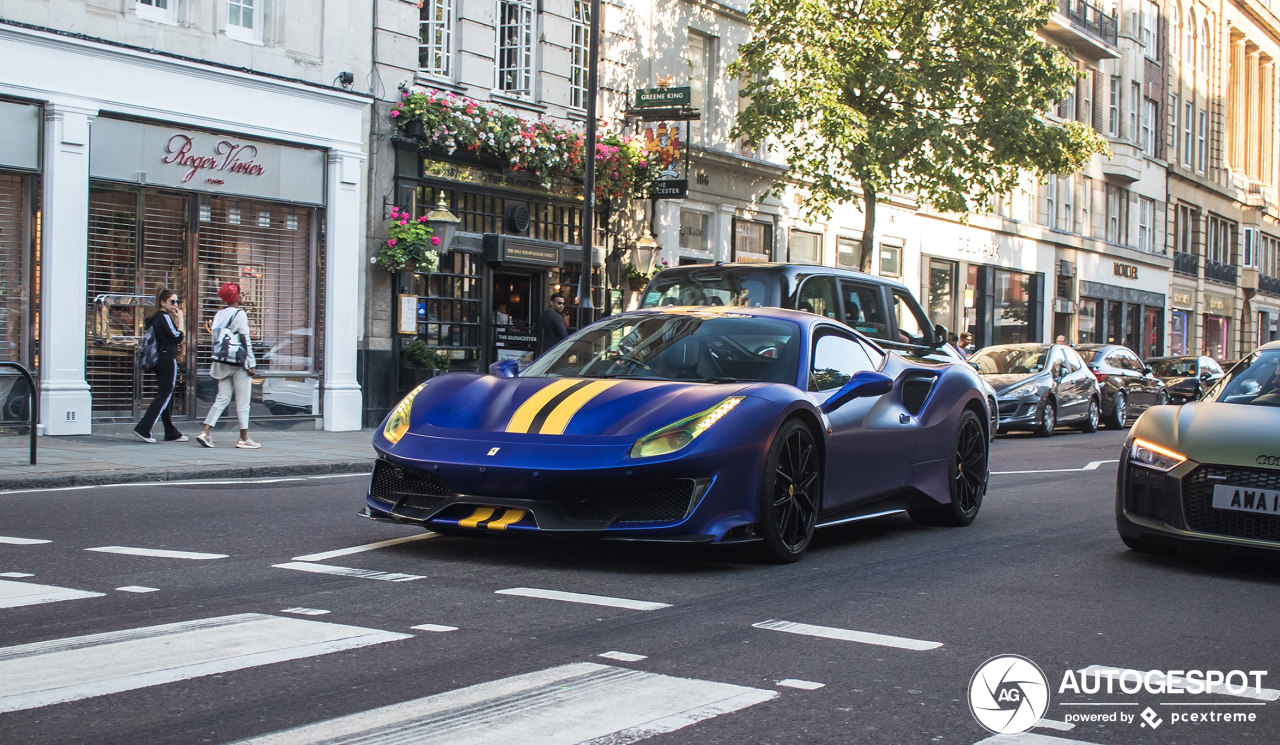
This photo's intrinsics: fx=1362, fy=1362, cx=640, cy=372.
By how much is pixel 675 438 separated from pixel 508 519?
33.9 inches

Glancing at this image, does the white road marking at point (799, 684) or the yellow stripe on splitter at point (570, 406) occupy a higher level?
the yellow stripe on splitter at point (570, 406)

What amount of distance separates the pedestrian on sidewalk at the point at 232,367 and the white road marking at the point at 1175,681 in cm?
1117

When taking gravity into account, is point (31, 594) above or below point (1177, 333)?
below

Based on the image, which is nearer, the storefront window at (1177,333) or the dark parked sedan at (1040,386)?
the dark parked sedan at (1040,386)

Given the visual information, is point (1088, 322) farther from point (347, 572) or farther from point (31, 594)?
point (31, 594)

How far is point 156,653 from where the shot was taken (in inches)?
173

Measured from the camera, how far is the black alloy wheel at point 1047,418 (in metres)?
20.6

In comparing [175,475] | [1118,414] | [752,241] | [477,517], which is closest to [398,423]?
[477,517]

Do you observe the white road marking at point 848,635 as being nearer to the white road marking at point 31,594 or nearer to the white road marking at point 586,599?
the white road marking at point 586,599

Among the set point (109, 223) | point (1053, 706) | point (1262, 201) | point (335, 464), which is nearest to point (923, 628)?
point (1053, 706)

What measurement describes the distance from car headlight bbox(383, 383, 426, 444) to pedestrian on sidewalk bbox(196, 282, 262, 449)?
25.1ft

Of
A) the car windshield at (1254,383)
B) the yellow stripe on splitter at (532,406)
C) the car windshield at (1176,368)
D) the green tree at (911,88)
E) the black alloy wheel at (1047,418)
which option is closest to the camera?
the yellow stripe on splitter at (532,406)

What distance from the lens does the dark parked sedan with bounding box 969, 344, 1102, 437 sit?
804 inches

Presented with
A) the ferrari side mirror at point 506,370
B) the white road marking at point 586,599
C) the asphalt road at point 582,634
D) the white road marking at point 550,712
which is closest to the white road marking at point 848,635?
the asphalt road at point 582,634
